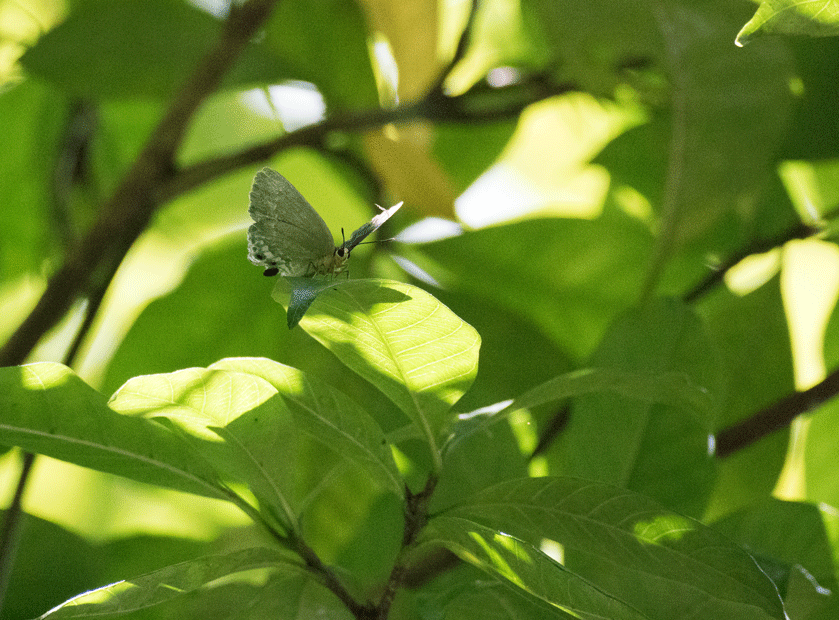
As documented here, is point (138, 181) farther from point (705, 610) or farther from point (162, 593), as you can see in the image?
point (705, 610)

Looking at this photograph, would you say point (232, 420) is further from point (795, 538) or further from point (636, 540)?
point (795, 538)

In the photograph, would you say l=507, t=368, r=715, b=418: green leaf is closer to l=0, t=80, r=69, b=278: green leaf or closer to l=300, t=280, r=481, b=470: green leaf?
l=300, t=280, r=481, b=470: green leaf

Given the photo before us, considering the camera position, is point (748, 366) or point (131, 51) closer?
point (748, 366)

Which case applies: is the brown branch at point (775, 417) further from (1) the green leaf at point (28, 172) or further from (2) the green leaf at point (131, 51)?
(1) the green leaf at point (28, 172)

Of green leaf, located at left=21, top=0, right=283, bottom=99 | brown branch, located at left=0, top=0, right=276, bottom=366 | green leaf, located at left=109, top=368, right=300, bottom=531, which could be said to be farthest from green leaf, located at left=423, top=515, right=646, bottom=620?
green leaf, located at left=21, top=0, right=283, bottom=99

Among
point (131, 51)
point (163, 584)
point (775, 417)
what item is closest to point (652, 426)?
point (775, 417)
